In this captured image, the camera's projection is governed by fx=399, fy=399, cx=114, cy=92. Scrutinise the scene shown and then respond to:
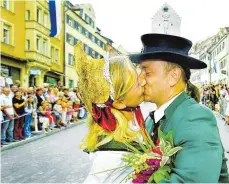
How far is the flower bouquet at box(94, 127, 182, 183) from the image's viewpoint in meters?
1.67

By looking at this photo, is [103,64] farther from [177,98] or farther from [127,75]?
[177,98]

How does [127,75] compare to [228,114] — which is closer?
[127,75]

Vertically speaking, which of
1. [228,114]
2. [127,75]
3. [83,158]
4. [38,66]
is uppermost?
[38,66]

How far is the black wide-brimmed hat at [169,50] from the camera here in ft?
5.98

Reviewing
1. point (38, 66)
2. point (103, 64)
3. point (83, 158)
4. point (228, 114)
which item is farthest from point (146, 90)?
point (38, 66)

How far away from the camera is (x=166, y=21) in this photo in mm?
2416

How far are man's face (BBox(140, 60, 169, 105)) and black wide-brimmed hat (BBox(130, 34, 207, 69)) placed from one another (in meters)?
0.03

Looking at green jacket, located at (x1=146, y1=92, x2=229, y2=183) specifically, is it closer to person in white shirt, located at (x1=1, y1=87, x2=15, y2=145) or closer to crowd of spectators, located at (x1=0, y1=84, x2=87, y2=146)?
crowd of spectators, located at (x1=0, y1=84, x2=87, y2=146)

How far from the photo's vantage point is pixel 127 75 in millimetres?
2152

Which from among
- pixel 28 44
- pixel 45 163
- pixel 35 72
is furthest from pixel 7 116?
pixel 28 44

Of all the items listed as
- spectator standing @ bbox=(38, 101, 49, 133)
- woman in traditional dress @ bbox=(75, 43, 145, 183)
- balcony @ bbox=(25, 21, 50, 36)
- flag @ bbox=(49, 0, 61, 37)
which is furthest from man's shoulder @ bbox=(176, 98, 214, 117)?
balcony @ bbox=(25, 21, 50, 36)

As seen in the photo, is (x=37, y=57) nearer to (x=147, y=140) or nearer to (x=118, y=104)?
(x=118, y=104)

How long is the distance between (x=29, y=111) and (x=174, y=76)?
10984mm

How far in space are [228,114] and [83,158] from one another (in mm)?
3535
